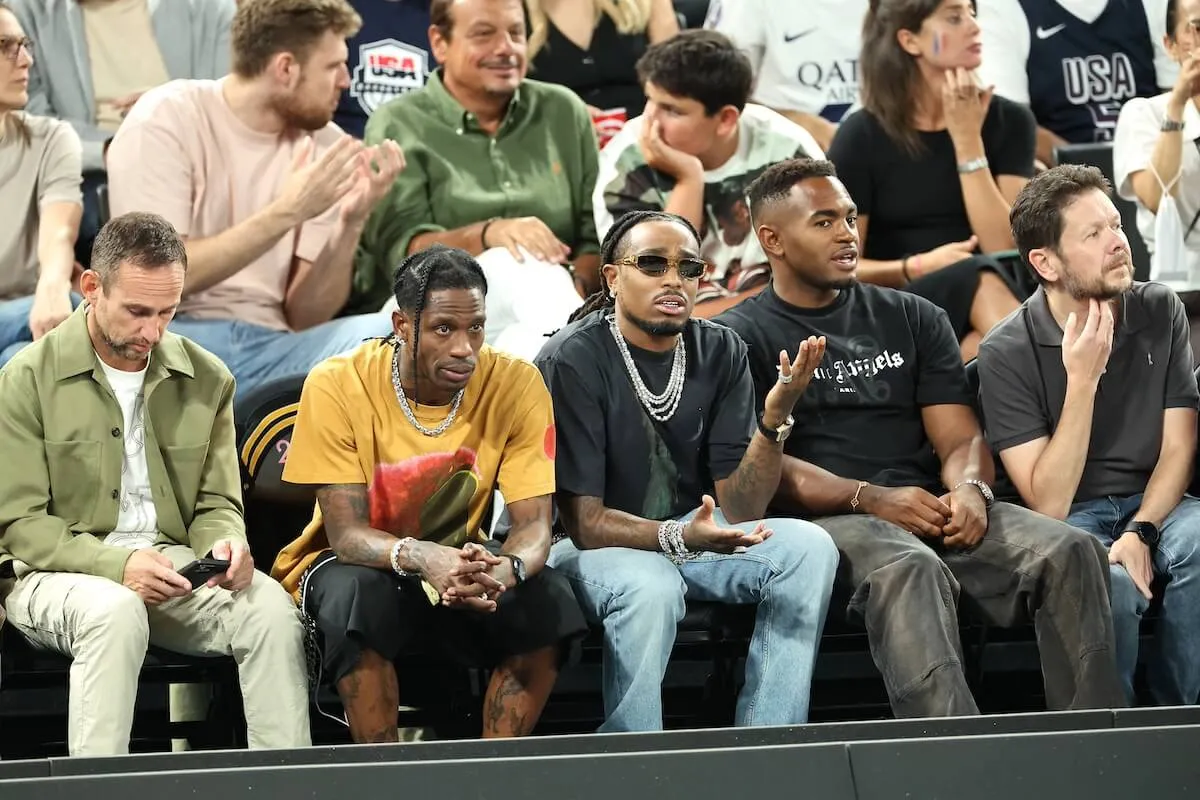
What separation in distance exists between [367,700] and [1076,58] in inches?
129

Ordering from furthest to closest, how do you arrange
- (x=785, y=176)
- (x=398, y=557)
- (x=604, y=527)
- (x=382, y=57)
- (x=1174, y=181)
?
(x=382, y=57), (x=1174, y=181), (x=785, y=176), (x=604, y=527), (x=398, y=557)

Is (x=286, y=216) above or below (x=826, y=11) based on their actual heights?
below

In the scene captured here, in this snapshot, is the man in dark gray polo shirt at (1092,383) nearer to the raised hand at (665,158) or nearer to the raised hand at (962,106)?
the raised hand at (962,106)

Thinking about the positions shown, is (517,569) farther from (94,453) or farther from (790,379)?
(94,453)

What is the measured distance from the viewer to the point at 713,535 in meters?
3.09

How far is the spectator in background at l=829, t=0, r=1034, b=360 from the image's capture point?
4.38 meters

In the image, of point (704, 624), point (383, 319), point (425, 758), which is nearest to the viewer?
point (425, 758)

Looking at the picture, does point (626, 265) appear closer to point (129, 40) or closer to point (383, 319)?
point (383, 319)

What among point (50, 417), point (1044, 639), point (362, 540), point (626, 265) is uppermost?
point (626, 265)

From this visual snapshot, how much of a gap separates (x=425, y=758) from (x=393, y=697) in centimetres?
54

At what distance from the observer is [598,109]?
16.2ft

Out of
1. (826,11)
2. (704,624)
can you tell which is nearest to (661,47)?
(826,11)

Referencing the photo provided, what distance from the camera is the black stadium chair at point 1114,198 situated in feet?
14.9

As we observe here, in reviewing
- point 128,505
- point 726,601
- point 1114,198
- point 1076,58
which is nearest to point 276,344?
point 128,505
